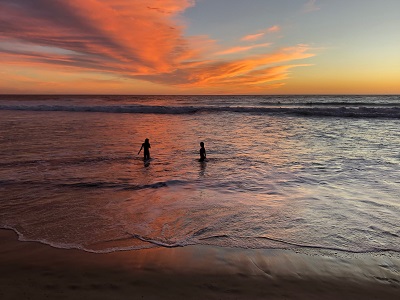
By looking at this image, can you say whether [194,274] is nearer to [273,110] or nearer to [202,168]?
[202,168]

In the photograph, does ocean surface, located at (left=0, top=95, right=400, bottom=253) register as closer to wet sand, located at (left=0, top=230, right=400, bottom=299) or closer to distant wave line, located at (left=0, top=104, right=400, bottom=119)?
wet sand, located at (left=0, top=230, right=400, bottom=299)

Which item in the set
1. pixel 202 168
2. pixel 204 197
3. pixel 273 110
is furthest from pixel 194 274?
pixel 273 110

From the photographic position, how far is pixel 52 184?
902cm

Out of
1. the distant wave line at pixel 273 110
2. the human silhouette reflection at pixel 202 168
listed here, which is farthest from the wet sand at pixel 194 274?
the distant wave line at pixel 273 110

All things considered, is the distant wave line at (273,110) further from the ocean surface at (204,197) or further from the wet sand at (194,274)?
the wet sand at (194,274)

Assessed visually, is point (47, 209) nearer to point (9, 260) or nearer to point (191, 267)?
point (9, 260)

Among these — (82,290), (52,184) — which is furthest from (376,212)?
(52,184)

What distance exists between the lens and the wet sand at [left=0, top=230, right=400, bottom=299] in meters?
3.91

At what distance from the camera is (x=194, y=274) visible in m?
4.37

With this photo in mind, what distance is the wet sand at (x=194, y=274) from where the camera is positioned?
12.8 ft

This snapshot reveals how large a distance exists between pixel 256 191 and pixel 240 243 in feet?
10.8

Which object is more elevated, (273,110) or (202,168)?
(273,110)

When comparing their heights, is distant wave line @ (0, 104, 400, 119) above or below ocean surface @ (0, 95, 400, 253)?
above

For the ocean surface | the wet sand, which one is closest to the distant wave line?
the ocean surface
